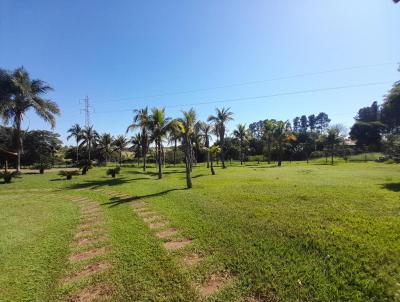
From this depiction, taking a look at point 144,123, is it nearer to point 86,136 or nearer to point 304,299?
point 304,299

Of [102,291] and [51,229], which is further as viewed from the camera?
[51,229]

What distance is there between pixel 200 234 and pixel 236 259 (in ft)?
5.88

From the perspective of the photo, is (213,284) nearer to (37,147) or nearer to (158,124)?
(158,124)

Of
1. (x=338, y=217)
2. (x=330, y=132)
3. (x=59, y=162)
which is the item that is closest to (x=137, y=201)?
(x=338, y=217)

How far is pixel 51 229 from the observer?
8.42m

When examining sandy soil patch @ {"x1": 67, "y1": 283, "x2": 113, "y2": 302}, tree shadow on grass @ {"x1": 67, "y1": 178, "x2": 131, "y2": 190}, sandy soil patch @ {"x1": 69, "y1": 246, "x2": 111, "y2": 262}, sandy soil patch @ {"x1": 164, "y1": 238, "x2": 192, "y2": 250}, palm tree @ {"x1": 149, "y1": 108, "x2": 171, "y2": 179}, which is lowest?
sandy soil patch @ {"x1": 67, "y1": 283, "x2": 113, "y2": 302}

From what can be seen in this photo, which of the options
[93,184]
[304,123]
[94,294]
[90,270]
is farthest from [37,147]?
[304,123]

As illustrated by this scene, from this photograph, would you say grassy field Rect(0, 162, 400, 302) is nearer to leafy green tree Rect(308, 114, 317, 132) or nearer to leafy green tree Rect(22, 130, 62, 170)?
leafy green tree Rect(22, 130, 62, 170)

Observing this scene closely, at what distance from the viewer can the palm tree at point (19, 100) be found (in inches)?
963

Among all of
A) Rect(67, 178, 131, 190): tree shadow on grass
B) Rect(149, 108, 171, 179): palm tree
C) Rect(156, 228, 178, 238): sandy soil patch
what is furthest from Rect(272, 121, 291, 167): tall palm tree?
Rect(156, 228, 178, 238): sandy soil patch

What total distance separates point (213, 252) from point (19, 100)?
26620 millimetres

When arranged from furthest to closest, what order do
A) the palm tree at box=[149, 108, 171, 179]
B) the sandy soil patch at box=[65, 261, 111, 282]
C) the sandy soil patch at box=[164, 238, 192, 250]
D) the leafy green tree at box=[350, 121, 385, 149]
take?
1. the leafy green tree at box=[350, 121, 385, 149]
2. the palm tree at box=[149, 108, 171, 179]
3. the sandy soil patch at box=[164, 238, 192, 250]
4. the sandy soil patch at box=[65, 261, 111, 282]

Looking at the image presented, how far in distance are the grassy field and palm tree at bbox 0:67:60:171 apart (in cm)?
1802

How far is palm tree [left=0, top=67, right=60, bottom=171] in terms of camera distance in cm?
2447
